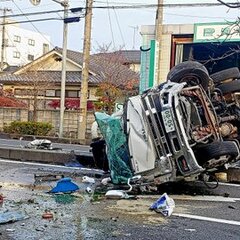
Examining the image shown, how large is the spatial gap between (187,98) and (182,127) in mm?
680

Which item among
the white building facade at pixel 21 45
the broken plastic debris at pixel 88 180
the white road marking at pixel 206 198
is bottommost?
the white road marking at pixel 206 198

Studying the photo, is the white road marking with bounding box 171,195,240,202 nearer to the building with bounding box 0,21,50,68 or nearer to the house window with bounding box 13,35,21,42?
the building with bounding box 0,21,50,68

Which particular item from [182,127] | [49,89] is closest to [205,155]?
[182,127]

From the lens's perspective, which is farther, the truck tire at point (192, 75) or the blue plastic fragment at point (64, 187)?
the truck tire at point (192, 75)

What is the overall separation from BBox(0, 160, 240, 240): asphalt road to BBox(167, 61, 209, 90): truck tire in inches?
76.5

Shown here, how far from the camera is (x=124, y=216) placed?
20.7 ft

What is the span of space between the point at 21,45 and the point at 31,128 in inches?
2121

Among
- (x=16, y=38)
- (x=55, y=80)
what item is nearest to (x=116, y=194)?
(x=55, y=80)

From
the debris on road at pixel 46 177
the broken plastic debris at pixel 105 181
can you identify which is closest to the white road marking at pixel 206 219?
the broken plastic debris at pixel 105 181

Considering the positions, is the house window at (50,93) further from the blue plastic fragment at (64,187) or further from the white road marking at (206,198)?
the white road marking at (206,198)

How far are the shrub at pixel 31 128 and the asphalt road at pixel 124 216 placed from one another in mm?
15068

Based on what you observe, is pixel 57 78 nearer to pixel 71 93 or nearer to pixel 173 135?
pixel 71 93

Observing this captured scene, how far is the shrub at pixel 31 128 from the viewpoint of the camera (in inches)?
939

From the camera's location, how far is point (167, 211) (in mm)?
6418
